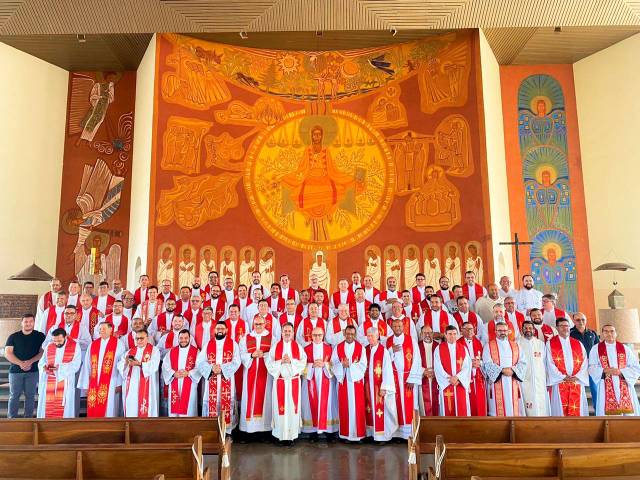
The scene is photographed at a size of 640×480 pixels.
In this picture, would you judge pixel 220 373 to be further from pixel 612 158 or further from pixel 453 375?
pixel 612 158

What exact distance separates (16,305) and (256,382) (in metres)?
7.68

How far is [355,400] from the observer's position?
23.1 feet

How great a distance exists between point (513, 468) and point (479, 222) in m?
8.76

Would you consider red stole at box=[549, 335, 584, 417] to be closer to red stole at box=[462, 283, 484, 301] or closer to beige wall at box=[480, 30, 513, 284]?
red stole at box=[462, 283, 484, 301]

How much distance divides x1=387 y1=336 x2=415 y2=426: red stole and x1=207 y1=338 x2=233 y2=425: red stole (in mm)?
2114

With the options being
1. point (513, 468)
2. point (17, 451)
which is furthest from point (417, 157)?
point (17, 451)

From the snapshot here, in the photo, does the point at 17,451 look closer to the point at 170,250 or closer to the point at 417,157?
the point at 170,250

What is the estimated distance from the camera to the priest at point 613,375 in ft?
22.5

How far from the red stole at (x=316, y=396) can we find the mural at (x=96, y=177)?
7658 millimetres

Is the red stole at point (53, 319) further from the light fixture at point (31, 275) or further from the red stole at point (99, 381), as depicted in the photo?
the light fixture at point (31, 275)

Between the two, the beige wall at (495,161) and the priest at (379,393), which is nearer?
the priest at (379,393)

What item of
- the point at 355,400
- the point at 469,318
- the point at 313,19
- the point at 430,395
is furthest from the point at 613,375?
the point at 313,19

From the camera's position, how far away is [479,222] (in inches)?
471

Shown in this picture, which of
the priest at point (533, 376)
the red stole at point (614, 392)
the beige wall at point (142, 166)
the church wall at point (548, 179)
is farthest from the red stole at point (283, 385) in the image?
the church wall at point (548, 179)
